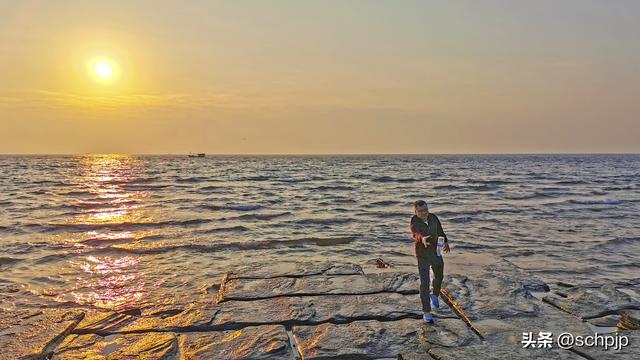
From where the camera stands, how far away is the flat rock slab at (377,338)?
210 inches

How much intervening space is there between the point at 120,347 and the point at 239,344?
1638 mm

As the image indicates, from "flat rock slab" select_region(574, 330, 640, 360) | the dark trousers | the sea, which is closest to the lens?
"flat rock slab" select_region(574, 330, 640, 360)

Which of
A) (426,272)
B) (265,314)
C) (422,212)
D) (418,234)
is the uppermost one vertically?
(422,212)

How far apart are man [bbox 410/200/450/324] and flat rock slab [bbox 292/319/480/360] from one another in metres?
0.38

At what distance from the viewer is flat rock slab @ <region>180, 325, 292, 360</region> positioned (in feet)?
17.5

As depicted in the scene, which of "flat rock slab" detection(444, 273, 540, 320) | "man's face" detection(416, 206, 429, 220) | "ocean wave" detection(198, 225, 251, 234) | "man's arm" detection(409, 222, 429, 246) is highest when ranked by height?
"man's face" detection(416, 206, 429, 220)

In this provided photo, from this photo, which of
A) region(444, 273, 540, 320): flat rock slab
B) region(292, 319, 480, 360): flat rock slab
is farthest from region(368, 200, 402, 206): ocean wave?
region(292, 319, 480, 360): flat rock slab

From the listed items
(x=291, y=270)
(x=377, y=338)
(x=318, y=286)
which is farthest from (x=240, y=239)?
(x=377, y=338)

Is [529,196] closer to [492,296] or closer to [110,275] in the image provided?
[492,296]

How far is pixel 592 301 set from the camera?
712 centimetres

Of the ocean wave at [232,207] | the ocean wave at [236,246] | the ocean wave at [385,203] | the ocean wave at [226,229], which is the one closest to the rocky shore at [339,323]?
the ocean wave at [236,246]

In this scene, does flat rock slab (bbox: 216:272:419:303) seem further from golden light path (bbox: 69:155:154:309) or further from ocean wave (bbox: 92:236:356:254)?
ocean wave (bbox: 92:236:356:254)

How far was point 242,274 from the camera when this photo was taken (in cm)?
916

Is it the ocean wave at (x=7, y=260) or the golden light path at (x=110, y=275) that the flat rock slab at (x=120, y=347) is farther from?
the ocean wave at (x=7, y=260)
